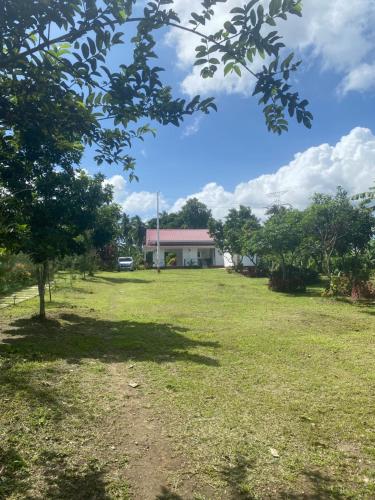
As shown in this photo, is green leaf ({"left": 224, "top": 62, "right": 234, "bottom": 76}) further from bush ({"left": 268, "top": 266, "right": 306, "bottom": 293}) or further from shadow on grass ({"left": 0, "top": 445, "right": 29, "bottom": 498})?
bush ({"left": 268, "top": 266, "right": 306, "bottom": 293})

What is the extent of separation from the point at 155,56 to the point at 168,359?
5439 millimetres

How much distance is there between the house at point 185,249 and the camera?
1810 inches

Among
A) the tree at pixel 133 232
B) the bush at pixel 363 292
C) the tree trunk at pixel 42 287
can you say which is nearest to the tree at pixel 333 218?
the bush at pixel 363 292

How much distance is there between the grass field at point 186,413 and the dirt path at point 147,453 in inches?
0.5

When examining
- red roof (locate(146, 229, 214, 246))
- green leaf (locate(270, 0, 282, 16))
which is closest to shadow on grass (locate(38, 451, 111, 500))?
green leaf (locate(270, 0, 282, 16))

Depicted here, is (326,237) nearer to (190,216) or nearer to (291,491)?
(291,491)

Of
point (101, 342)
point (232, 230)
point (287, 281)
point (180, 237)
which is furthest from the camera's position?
point (180, 237)

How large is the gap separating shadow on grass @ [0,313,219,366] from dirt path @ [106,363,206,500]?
1.97m

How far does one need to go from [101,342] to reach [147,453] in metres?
4.75

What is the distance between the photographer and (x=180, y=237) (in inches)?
1901

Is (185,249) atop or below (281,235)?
below

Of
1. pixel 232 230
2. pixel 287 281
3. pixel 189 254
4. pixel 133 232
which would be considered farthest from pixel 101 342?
pixel 133 232

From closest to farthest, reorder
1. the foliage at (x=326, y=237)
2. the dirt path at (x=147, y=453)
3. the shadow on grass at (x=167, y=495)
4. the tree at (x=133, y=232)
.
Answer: the shadow on grass at (x=167, y=495) < the dirt path at (x=147, y=453) < the foliage at (x=326, y=237) < the tree at (x=133, y=232)

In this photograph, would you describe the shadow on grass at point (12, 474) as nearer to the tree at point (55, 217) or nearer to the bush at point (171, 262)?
the tree at point (55, 217)
